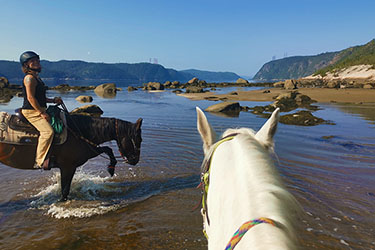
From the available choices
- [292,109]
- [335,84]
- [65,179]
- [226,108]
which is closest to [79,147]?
[65,179]

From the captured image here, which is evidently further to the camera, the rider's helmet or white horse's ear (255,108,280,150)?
the rider's helmet

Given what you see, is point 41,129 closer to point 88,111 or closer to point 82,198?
point 82,198

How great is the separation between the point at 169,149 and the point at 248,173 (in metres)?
7.67

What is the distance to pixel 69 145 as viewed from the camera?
201 inches

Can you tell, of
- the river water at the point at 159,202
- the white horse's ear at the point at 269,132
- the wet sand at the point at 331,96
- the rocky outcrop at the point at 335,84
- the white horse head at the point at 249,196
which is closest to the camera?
the white horse head at the point at 249,196

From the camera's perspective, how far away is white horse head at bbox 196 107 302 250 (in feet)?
3.32

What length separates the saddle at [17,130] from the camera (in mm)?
4742

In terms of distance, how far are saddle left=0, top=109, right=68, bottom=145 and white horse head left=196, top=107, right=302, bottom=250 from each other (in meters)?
4.40

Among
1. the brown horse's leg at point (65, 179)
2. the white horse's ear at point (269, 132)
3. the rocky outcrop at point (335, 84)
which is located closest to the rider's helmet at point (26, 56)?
the brown horse's leg at point (65, 179)

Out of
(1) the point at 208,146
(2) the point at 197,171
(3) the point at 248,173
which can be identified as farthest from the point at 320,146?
(3) the point at 248,173

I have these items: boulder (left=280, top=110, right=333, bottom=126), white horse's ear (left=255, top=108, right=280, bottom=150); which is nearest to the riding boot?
white horse's ear (left=255, top=108, right=280, bottom=150)

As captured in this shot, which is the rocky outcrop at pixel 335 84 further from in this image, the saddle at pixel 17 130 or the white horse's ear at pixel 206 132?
the saddle at pixel 17 130

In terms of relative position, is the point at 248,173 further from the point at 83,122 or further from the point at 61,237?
the point at 83,122

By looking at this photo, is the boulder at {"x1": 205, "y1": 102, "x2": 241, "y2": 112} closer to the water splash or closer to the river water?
the river water
